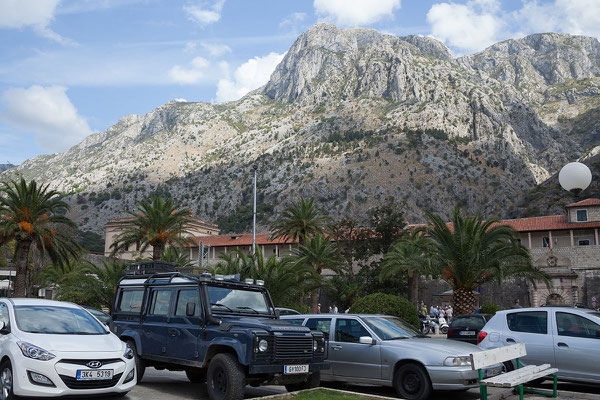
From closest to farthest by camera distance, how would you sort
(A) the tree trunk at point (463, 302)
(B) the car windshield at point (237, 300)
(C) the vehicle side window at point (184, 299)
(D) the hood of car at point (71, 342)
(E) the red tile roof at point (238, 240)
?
(D) the hood of car at point (71, 342) → (B) the car windshield at point (237, 300) → (C) the vehicle side window at point (184, 299) → (A) the tree trunk at point (463, 302) → (E) the red tile roof at point (238, 240)

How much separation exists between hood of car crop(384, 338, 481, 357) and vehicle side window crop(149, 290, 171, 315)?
424 centimetres

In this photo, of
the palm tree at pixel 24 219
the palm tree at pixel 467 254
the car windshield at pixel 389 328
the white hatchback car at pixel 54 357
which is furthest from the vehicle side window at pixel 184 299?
the palm tree at pixel 24 219

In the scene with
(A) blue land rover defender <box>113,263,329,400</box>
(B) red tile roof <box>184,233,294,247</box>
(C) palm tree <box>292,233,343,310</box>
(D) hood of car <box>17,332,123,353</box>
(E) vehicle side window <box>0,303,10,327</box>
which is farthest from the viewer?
(B) red tile roof <box>184,233,294,247</box>

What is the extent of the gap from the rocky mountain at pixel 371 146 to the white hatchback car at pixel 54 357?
83373mm

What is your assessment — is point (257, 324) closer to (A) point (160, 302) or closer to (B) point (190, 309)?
(B) point (190, 309)

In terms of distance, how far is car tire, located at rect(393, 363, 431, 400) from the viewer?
8.55 meters

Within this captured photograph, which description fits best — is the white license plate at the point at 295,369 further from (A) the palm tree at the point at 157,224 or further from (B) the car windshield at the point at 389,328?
(A) the palm tree at the point at 157,224

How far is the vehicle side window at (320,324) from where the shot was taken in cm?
1047

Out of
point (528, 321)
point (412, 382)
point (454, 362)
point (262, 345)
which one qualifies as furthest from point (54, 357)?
point (528, 321)

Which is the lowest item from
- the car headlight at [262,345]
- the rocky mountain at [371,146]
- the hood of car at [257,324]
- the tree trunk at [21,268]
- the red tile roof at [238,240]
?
the car headlight at [262,345]

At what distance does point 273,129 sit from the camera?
481ft

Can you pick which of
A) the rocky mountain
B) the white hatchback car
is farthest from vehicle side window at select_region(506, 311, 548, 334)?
the rocky mountain

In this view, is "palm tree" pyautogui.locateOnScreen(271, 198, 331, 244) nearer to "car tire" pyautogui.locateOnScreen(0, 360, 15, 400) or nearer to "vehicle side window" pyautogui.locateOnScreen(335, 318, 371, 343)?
"vehicle side window" pyautogui.locateOnScreen(335, 318, 371, 343)

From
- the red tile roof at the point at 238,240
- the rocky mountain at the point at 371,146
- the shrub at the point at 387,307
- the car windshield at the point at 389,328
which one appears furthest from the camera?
the rocky mountain at the point at 371,146
